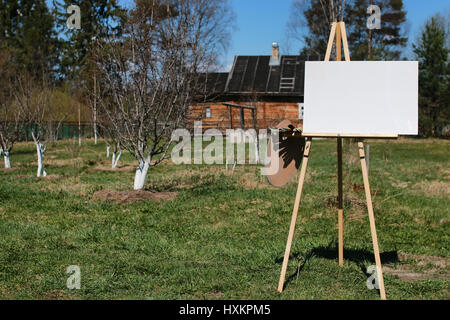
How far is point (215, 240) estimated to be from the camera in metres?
6.79

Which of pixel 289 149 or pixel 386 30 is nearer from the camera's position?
pixel 289 149

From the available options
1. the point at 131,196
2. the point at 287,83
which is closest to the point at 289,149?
the point at 131,196

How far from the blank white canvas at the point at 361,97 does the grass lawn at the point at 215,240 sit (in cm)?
159

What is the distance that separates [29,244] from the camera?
646 cm

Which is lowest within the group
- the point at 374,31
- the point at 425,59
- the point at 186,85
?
the point at 186,85

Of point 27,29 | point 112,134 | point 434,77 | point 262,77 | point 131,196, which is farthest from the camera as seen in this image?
point 27,29

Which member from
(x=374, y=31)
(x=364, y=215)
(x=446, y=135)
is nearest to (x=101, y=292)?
(x=364, y=215)

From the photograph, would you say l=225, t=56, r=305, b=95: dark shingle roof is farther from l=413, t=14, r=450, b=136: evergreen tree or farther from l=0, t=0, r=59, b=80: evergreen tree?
l=0, t=0, r=59, b=80: evergreen tree

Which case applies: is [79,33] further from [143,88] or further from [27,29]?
[143,88]

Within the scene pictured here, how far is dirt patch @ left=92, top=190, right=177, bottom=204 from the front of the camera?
942 centimetres

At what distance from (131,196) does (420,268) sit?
570 centimetres

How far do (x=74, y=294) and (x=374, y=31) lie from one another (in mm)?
37629

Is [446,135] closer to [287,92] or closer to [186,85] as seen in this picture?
[287,92]

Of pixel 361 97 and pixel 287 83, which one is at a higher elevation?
pixel 287 83
